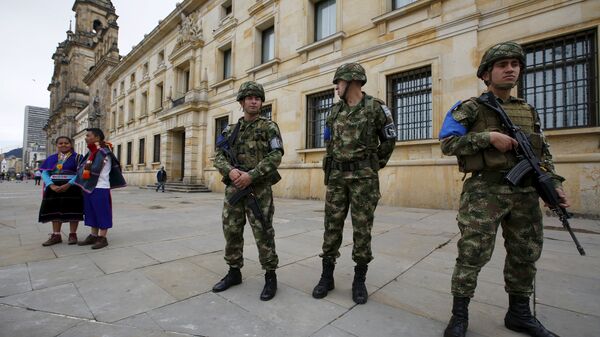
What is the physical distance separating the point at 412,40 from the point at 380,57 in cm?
100

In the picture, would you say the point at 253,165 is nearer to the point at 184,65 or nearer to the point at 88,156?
the point at 88,156

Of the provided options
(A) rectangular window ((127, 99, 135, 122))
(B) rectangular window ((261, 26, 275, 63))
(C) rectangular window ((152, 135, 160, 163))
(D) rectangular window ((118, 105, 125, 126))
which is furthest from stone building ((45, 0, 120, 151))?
(B) rectangular window ((261, 26, 275, 63))

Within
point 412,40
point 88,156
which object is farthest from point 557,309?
point 412,40

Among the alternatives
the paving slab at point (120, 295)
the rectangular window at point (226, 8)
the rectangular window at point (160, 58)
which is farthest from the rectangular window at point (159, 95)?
the paving slab at point (120, 295)

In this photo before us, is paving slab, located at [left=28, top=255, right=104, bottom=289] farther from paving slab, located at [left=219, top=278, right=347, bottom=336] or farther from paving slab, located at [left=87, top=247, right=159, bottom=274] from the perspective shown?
paving slab, located at [left=219, top=278, right=347, bottom=336]

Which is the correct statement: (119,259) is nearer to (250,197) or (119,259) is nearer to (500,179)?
(250,197)

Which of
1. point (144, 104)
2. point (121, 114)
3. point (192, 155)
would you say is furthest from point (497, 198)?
point (121, 114)

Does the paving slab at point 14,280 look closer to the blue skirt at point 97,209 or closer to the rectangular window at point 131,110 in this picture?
the blue skirt at point 97,209

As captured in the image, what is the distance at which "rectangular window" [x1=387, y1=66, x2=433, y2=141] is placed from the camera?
825 cm

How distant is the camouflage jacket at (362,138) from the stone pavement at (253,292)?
105cm

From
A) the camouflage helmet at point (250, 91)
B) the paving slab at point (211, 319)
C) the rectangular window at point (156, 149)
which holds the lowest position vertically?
the paving slab at point (211, 319)

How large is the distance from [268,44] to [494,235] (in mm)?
13386

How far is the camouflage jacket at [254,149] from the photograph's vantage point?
255 centimetres

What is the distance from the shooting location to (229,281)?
8.29 ft
